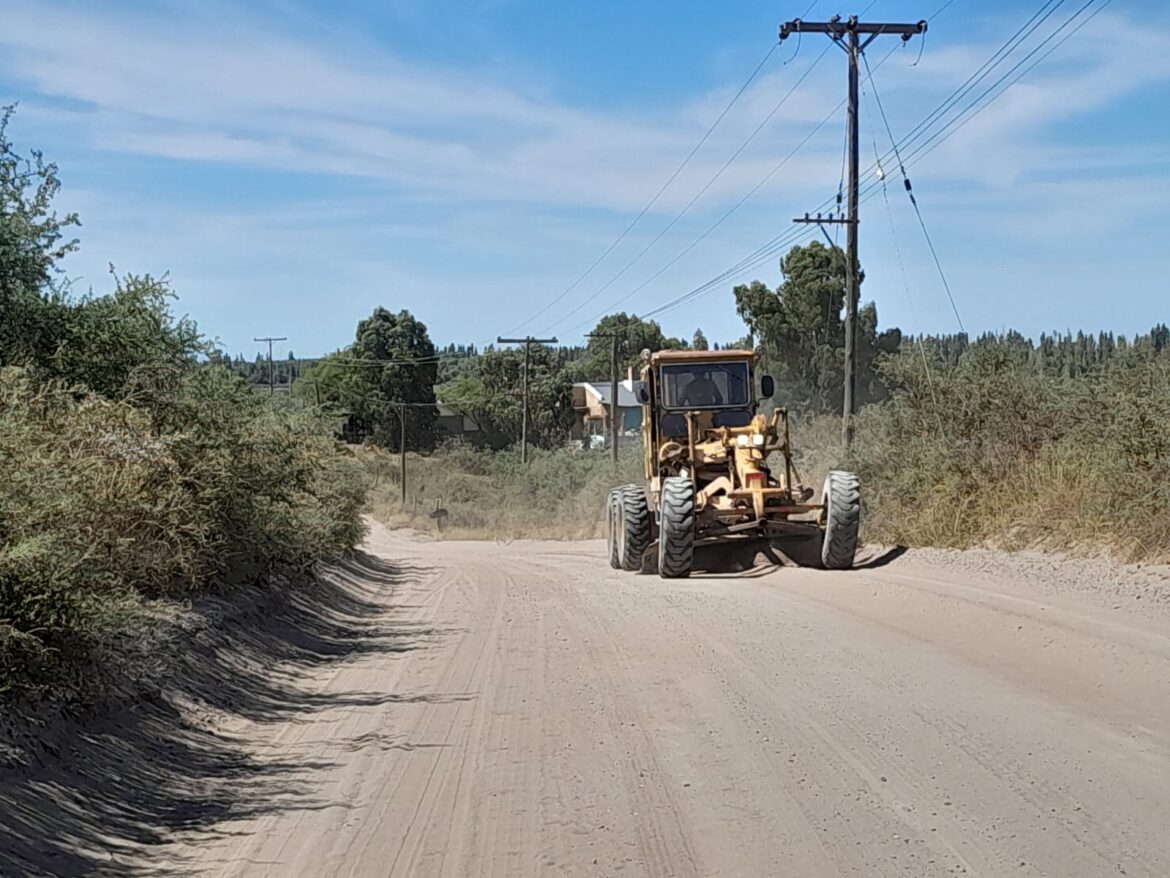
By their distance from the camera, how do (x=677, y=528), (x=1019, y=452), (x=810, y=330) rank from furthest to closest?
(x=810, y=330) < (x=1019, y=452) < (x=677, y=528)

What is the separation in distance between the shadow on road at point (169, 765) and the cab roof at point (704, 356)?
8940 millimetres

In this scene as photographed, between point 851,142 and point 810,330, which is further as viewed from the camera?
point 810,330

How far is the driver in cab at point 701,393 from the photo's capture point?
69.3 ft

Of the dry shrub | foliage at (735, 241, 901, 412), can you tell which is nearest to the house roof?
foliage at (735, 241, 901, 412)

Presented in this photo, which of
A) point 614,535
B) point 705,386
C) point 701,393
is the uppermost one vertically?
point 705,386

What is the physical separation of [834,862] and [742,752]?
6.64ft

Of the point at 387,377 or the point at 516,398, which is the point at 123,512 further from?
the point at 516,398

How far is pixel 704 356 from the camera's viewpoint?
67.9 ft

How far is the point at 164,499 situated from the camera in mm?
11039

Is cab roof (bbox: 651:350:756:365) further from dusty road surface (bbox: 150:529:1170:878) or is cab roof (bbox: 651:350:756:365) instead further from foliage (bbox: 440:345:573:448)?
foliage (bbox: 440:345:573:448)

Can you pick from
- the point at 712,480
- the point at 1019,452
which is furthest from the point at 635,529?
the point at 1019,452

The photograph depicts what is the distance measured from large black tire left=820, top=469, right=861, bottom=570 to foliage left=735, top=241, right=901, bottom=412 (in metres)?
34.1

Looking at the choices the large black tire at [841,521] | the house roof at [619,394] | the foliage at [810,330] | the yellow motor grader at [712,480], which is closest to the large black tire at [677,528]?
the yellow motor grader at [712,480]

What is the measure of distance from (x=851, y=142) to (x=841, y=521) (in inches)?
426
